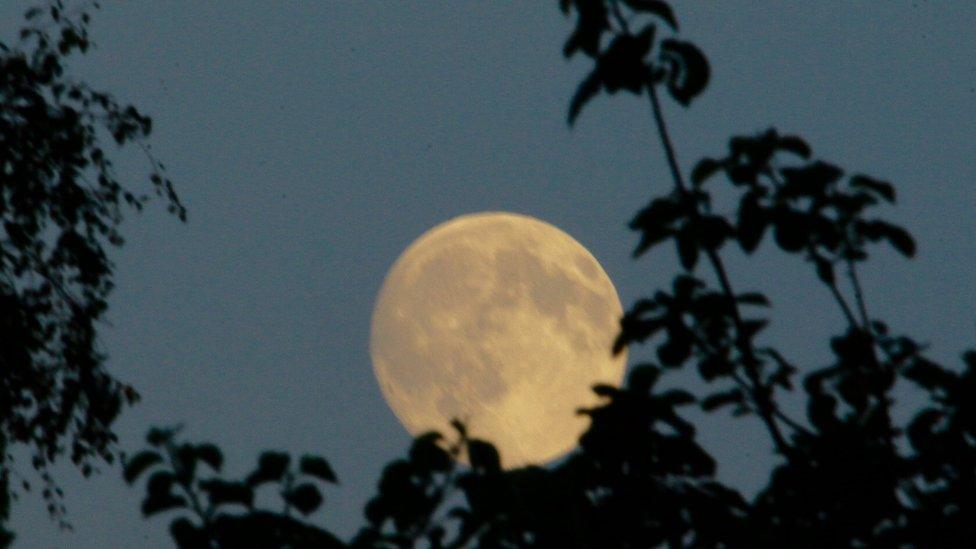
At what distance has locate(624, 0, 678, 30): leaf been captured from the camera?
390 centimetres

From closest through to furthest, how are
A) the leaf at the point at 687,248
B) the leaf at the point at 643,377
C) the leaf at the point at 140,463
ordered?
1. the leaf at the point at 140,463
2. the leaf at the point at 687,248
3. the leaf at the point at 643,377

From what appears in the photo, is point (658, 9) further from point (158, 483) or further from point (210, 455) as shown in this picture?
point (158, 483)

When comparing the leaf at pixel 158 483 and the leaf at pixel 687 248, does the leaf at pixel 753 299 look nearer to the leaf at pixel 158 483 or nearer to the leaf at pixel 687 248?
the leaf at pixel 687 248

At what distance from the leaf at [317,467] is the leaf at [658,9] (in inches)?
60.2

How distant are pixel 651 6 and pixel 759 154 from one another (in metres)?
0.70

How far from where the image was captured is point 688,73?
392cm

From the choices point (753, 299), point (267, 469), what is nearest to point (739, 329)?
point (753, 299)

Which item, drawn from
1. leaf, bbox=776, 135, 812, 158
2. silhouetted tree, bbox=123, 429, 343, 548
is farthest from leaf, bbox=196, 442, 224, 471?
leaf, bbox=776, 135, 812, 158

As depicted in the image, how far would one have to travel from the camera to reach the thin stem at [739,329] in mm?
3838

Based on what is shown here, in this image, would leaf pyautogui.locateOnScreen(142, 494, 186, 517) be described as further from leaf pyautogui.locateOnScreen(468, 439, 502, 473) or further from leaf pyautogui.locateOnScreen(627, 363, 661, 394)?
leaf pyautogui.locateOnScreen(627, 363, 661, 394)

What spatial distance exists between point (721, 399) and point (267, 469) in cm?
158

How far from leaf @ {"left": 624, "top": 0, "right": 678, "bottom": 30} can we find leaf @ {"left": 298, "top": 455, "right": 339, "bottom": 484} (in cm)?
153

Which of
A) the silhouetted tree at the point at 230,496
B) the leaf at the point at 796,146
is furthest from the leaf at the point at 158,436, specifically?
the leaf at the point at 796,146

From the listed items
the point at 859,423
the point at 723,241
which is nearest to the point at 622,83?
the point at 723,241
